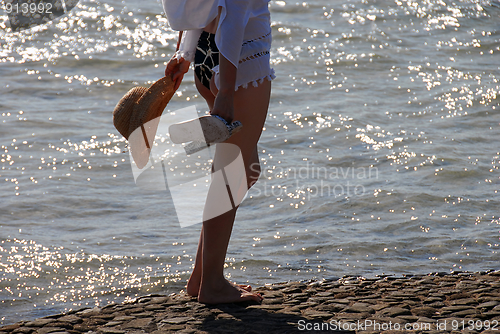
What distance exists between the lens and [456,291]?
2.95 m

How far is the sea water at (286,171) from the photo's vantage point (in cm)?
348

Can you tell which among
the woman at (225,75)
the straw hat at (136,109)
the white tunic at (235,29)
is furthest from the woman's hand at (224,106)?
the straw hat at (136,109)

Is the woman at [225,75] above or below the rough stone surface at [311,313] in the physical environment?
above

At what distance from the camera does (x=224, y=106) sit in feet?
7.44

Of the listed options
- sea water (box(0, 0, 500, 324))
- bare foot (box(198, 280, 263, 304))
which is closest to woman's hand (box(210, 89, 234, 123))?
bare foot (box(198, 280, 263, 304))

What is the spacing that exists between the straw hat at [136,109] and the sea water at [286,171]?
1098 millimetres

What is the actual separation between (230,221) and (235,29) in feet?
2.88

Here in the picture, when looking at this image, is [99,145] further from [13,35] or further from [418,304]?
[13,35]

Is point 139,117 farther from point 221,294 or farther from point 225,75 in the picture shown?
point 221,294

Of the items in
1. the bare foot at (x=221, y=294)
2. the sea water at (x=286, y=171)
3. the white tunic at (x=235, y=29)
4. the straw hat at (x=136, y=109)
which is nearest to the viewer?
the white tunic at (x=235, y=29)

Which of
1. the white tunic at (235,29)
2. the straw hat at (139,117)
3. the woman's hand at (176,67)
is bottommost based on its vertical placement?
the straw hat at (139,117)

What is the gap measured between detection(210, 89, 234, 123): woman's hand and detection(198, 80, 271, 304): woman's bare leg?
0.60 feet

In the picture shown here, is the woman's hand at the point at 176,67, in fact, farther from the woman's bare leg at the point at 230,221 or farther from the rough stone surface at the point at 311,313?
the rough stone surface at the point at 311,313

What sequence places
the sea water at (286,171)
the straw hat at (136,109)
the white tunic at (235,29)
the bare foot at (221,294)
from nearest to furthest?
the white tunic at (235,29) < the straw hat at (136,109) < the bare foot at (221,294) < the sea water at (286,171)
